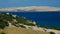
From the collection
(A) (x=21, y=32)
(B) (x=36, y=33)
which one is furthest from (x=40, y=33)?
(A) (x=21, y=32)

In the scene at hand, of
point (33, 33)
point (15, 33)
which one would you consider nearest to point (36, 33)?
point (33, 33)

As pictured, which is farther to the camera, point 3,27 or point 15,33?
point 3,27

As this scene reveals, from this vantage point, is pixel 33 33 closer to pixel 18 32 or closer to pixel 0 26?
pixel 18 32

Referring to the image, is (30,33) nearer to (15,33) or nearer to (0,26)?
(15,33)

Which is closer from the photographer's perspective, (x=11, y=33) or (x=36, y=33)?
(x=11, y=33)

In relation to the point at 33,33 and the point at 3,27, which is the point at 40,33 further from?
the point at 3,27


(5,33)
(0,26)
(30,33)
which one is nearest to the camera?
(5,33)

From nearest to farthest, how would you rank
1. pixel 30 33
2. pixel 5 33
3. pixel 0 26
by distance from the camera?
pixel 5 33, pixel 30 33, pixel 0 26
